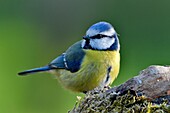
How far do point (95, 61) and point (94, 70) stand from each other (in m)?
0.07

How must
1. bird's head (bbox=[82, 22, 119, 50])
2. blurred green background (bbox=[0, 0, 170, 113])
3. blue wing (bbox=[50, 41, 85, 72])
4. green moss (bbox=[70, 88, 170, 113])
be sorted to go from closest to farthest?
green moss (bbox=[70, 88, 170, 113]), bird's head (bbox=[82, 22, 119, 50]), blue wing (bbox=[50, 41, 85, 72]), blurred green background (bbox=[0, 0, 170, 113])

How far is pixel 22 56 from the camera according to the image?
6.02 metres

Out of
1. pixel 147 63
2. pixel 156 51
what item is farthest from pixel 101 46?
pixel 156 51

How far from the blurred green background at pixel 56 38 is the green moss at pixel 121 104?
8.98 ft

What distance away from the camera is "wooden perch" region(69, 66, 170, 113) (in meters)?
1.95

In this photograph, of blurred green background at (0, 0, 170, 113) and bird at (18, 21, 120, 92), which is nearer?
bird at (18, 21, 120, 92)

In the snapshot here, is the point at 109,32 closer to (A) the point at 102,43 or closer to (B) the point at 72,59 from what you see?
(A) the point at 102,43

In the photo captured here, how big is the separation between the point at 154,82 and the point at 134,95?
11cm

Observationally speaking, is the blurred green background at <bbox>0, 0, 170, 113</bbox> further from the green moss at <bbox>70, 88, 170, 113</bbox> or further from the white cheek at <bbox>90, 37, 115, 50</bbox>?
the green moss at <bbox>70, 88, 170, 113</bbox>

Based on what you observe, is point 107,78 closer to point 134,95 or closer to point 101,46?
point 101,46

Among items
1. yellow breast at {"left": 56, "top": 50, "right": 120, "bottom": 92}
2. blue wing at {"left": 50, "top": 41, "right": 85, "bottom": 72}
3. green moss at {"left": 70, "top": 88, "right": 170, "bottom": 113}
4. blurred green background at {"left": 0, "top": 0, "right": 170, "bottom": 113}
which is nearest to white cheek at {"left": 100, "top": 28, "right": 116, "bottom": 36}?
yellow breast at {"left": 56, "top": 50, "right": 120, "bottom": 92}

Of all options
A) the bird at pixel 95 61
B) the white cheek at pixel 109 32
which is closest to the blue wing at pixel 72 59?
the bird at pixel 95 61

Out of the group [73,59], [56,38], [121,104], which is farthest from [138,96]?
[56,38]

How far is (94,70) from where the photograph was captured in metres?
3.28
